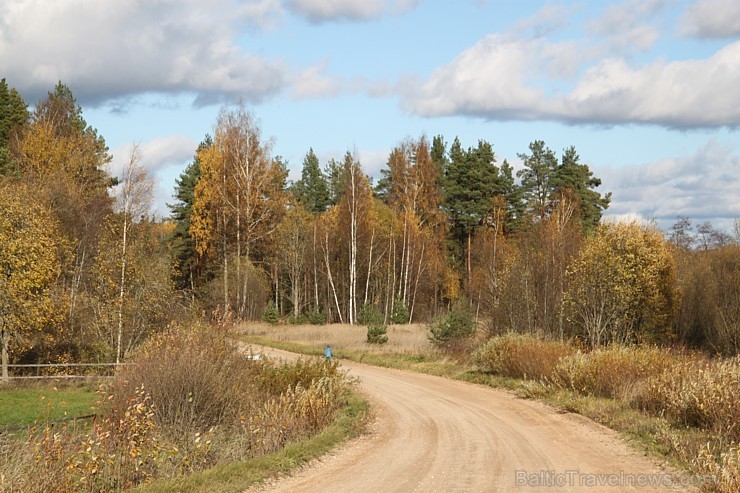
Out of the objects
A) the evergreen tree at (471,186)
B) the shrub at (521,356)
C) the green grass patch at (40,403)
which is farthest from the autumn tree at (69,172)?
the evergreen tree at (471,186)

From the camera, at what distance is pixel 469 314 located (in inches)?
1288

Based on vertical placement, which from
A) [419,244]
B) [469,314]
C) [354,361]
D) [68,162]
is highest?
[68,162]

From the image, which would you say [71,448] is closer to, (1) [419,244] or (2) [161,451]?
(2) [161,451]

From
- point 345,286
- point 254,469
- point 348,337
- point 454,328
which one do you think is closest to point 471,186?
point 345,286

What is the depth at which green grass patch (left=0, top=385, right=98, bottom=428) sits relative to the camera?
19656 mm

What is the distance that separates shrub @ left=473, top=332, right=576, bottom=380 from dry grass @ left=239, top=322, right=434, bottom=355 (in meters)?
7.27

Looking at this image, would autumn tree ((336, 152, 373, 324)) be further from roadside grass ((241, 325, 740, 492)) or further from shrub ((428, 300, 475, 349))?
roadside grass ((241, 325, 740, 492))

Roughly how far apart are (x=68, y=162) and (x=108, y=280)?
19754 millimetres

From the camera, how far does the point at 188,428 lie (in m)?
13.6

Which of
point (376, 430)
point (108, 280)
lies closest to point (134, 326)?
point (108, 280)

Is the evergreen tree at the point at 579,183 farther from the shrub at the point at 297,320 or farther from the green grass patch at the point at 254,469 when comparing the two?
the green grass patch at the point at 254,469

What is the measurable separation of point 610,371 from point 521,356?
4543 millimetres

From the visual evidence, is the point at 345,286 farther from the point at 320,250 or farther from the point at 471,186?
the point at 471,186

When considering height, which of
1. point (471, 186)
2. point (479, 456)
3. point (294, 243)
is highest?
point (471, 186)
